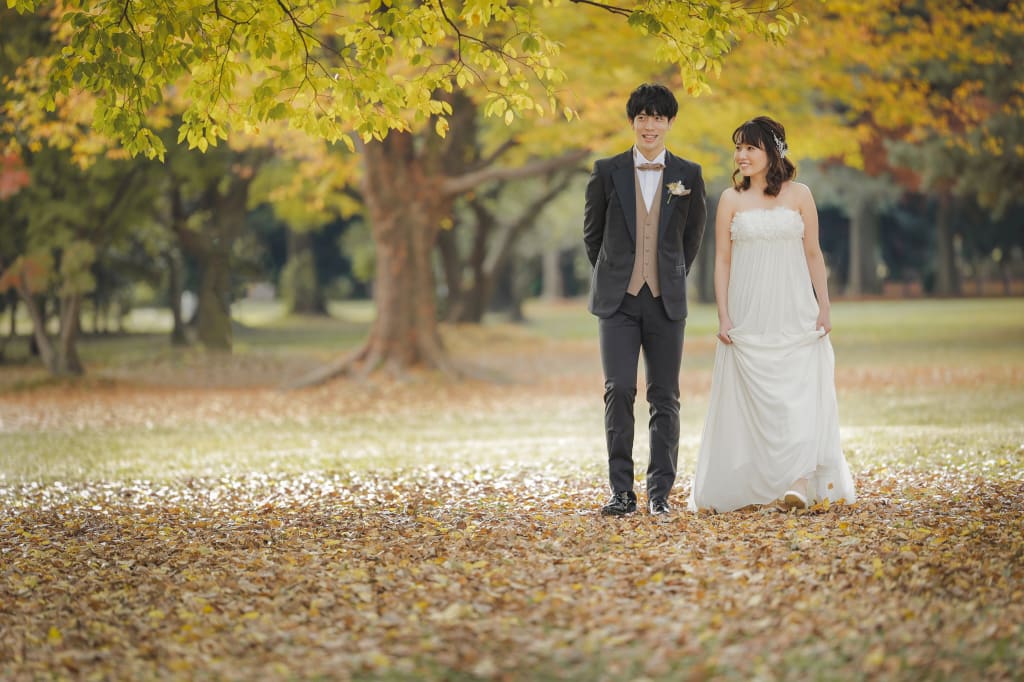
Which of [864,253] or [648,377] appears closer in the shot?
[648,377]

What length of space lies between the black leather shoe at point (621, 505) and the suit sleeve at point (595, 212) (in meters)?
1.32

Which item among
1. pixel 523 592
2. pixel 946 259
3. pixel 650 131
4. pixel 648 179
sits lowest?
pixel 523 592

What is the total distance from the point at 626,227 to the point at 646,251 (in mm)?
166

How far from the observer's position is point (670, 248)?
671 cm

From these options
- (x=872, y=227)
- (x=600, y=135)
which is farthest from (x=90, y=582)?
(x=872, y=227)

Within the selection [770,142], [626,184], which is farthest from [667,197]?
[770,142]

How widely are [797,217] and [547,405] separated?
378 inches

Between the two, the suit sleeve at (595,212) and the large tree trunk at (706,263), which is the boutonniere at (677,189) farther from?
the large tree trunk at (706,263)

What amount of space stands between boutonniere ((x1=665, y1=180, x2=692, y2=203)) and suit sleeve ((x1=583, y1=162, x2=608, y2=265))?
348 millimetres

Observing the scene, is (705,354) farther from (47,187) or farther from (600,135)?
(47,187)

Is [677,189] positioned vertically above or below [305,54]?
below

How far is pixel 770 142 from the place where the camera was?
6930 mm

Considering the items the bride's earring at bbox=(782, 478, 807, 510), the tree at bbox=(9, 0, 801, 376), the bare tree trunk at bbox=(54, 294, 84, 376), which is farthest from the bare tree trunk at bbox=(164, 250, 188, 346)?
the bride's earring at bbox=(782, 478, 807, 510)

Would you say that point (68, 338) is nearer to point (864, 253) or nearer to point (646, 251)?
point (646, 251)
